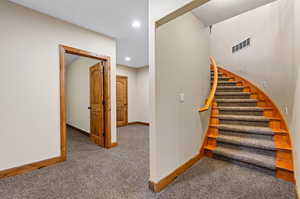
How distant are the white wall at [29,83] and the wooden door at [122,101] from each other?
3160 mm

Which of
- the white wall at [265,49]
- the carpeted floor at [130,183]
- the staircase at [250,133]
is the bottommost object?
the carpeted floor at [130,183]

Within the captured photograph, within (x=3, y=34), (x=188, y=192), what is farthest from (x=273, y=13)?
(x=3, y=34)

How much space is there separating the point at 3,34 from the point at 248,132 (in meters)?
4.23

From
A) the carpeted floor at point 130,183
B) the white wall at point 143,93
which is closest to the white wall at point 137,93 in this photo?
the white wall at point 143,93

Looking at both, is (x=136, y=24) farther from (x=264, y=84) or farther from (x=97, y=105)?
(x=264, y=84)

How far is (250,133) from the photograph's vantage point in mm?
2432

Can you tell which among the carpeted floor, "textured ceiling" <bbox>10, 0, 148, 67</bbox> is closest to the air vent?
"textured ceiling" <bbox>10, 0, 148, 67</bbox>

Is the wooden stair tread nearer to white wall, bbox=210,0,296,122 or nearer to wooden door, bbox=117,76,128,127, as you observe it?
white wall, bbox=210,0,296,122

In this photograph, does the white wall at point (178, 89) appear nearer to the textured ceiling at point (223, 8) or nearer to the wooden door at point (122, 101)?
the textured ceiling at point (223, 8)

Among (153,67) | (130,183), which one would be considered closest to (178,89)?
(153,67)

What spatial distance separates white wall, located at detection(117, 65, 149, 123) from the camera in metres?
5.80

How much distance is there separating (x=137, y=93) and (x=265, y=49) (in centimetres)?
458

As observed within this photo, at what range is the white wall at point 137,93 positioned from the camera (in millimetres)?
5801

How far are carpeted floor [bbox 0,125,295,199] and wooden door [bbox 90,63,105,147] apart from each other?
88 cm
